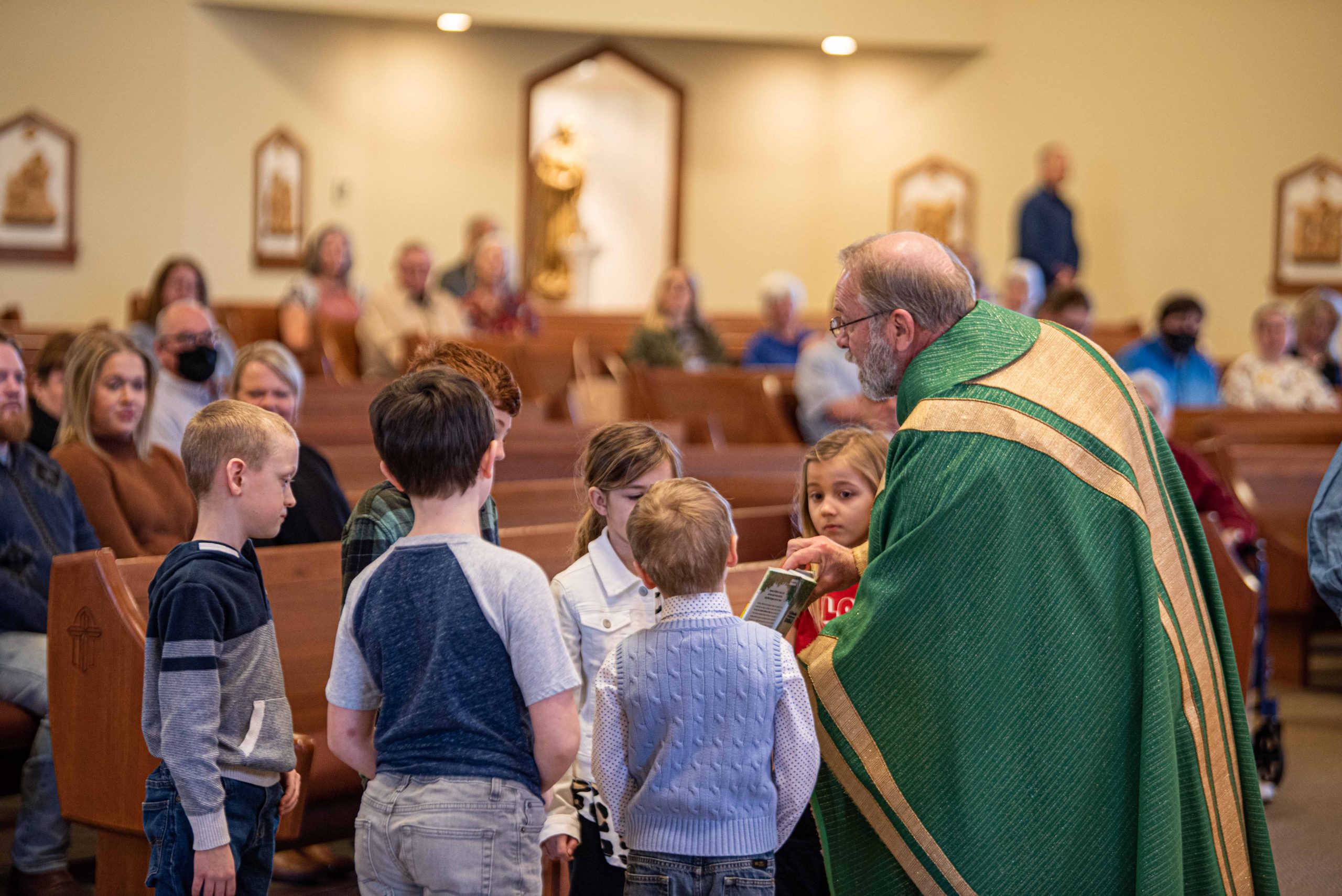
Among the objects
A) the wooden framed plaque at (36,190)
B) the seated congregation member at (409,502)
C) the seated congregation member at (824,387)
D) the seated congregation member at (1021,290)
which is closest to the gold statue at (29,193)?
the wooden framed plaque at (36,190)

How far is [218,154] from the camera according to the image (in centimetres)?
1253

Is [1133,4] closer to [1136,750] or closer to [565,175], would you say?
[565,175]

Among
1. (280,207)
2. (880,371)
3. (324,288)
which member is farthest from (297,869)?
(280,207)

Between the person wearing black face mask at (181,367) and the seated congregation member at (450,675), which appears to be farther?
the person wearing black face mask at (181,367)

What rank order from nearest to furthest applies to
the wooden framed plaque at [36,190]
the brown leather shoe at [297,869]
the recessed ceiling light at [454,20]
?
the brown leather shoe at [297,869] → the wooden framed plaque at [36,190] → the recessed ceiling light at [454,20]

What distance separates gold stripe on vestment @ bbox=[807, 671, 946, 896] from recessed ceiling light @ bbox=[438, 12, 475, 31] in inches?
440

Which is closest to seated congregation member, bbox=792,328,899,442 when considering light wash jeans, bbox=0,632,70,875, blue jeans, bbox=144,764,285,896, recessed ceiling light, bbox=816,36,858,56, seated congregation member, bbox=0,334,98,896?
seated congregation member, bbox=0,334,98,896

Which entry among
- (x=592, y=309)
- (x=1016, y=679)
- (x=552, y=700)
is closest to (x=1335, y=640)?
(x=1016, y=679)

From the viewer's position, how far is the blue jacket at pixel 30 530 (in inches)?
134

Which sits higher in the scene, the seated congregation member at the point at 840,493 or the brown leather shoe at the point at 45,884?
the seated congregation member at the point at 840,493

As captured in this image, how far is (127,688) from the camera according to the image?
9.39ft

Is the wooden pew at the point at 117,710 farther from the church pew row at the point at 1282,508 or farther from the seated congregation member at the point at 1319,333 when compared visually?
the seated congregation member at the point at 1319,333

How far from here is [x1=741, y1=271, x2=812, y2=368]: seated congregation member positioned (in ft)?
27.3

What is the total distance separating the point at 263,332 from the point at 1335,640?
648 centimetres
